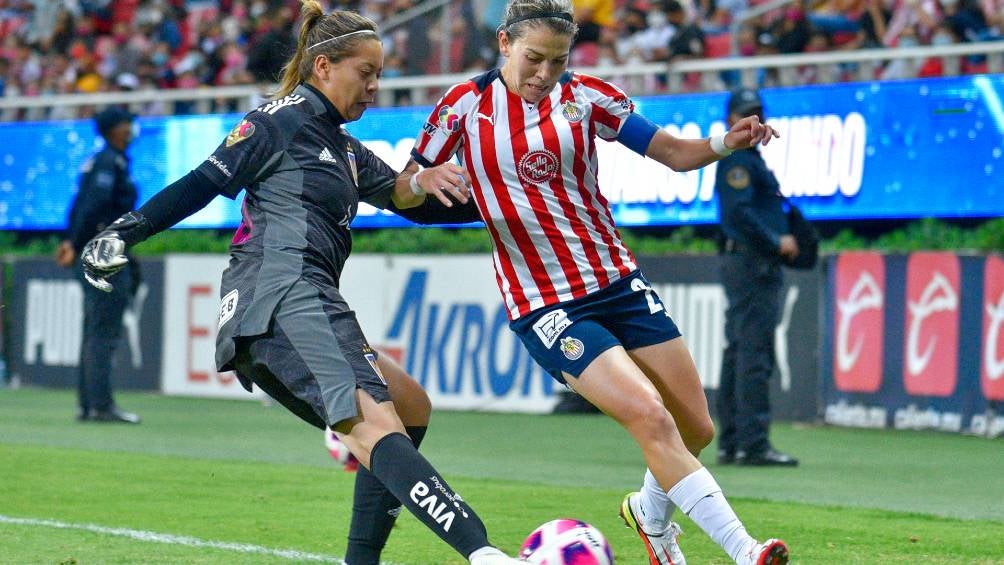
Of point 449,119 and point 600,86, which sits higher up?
point 600,86

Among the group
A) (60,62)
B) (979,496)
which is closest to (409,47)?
(60,62)

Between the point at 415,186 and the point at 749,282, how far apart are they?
15.4 feet

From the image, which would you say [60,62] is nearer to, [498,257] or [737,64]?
[737,64]

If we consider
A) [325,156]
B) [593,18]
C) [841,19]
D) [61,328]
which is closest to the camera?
[325,156]

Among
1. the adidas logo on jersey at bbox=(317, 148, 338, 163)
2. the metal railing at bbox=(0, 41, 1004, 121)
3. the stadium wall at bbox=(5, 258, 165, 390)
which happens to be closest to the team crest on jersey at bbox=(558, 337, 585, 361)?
the adidas logo on jersey at bbox=(317, 148, 338, 163)

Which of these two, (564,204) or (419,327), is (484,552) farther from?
(419,327)

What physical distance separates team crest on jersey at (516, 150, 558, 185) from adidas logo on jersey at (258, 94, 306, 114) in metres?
0.92

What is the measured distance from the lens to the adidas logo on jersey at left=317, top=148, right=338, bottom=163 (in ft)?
17.5

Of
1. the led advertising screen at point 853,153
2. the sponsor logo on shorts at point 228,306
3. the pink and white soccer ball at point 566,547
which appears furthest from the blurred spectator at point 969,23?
the sponsor logo on shorts at point 228,306

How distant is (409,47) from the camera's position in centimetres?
1795

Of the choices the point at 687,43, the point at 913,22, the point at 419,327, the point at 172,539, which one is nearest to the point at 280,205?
the point at 172,539

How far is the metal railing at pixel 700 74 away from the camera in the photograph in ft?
43.4

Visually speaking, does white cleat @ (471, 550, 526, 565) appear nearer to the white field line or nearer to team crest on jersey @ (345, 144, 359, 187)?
team crest on jersey @ (345, 144, 359, 187)

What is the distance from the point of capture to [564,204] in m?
5.90
